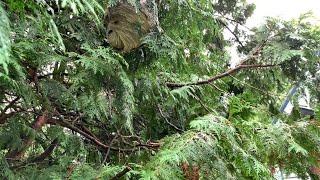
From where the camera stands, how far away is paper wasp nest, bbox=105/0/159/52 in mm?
1685

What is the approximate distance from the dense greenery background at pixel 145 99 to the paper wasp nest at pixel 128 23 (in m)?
0.05

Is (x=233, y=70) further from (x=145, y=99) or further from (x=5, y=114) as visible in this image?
(x=5, y=114)

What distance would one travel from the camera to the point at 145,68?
1937 millimetres

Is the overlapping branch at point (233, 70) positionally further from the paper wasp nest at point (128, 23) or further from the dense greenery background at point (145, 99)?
the paper wasp nest at point (128, 23)

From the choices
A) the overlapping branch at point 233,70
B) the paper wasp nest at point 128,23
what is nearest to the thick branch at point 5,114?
the paper wasp nest at point 128,23

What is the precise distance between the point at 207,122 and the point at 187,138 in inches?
4.0

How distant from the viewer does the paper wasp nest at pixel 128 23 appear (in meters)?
1.68

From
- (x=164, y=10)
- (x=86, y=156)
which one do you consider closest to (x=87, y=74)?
(x=164, y=10)

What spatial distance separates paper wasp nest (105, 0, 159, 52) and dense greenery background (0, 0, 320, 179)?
0.17 feet

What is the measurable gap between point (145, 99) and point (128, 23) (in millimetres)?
571

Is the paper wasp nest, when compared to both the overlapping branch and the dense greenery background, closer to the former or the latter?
the dense greenery background

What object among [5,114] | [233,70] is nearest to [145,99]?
[233,70]

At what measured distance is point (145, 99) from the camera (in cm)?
215

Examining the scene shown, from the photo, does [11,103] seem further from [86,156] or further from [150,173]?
[150,173]
